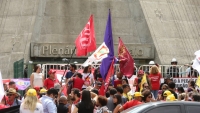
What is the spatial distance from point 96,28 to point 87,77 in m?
6.58

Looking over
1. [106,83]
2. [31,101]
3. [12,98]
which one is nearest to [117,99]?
[12,98]

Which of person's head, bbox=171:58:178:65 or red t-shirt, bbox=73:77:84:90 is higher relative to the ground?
person's head, bbox=171:58:178:65

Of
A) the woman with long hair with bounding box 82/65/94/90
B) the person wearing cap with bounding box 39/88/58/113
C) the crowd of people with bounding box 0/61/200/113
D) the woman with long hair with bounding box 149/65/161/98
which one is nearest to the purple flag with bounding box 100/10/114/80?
the crowd of people with bounding box 0/61/200/113

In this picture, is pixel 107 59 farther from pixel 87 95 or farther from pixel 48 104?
pixel 87 95

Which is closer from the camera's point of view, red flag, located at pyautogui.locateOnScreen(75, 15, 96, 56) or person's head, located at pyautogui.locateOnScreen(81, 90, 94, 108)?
person's head, located at pyautogui.locateOnScreen(81, 90, 94, 108)

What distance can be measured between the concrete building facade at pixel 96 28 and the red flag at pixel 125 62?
15.3 ft

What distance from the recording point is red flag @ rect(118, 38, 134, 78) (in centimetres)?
2286

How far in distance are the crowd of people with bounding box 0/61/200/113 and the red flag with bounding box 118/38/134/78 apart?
0.58 feet

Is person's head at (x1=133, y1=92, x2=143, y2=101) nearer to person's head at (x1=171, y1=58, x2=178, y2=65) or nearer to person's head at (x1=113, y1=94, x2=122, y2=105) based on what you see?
person's head at (x1=113, y1=94, x2=122, y2=105)

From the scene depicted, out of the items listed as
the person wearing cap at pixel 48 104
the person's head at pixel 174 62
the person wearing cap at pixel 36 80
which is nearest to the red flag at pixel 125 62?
the person wearing cap at pixel 36 80

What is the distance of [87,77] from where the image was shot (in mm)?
22891

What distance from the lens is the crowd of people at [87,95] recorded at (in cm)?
1670

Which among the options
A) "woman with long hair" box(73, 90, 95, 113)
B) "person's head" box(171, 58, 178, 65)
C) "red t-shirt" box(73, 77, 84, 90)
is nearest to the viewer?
"woman with long hair" box(73, 90, 95, 113)

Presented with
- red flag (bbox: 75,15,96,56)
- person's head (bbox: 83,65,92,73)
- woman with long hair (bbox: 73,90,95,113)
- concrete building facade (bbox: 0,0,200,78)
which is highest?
concrete building facade (bbox: 0,0,200,78)
